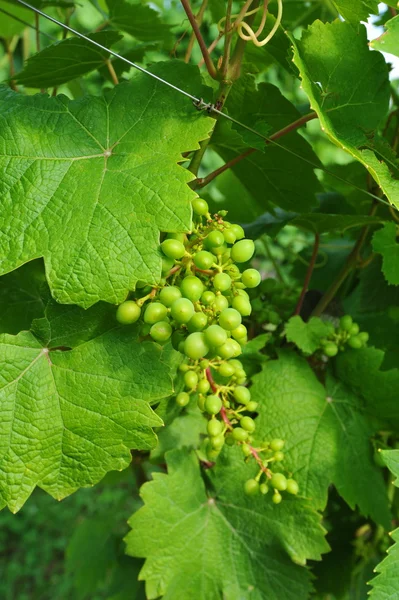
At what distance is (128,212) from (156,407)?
0.29 m

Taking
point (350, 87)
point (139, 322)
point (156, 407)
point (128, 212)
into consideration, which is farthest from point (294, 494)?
point (350, 87)

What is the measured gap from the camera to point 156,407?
2.67ft

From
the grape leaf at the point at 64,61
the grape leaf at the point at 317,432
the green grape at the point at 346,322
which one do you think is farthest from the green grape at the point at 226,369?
the grape leaf at the point at 64,61

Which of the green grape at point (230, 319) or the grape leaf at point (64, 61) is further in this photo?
the grape leaf at point (64, 61)

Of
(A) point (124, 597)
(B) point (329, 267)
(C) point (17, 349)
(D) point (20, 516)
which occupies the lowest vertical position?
(D) point (20, 516)

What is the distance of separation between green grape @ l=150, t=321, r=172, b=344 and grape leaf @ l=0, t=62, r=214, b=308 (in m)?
0.06

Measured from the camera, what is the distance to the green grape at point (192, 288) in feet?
2.11

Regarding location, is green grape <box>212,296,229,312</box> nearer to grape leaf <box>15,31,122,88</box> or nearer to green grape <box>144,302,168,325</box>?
green grape <box>144,302,168,325</box>

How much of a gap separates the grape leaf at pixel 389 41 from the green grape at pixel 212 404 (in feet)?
1.43

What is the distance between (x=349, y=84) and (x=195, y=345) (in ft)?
1.35

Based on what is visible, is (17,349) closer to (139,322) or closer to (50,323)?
(50,323)

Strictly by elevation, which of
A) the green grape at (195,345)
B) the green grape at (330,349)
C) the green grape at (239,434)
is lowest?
the green grape at (330,349)

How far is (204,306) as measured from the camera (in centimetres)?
67

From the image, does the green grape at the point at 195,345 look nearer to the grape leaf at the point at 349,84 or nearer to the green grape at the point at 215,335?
the green grape at the point at 215,335
